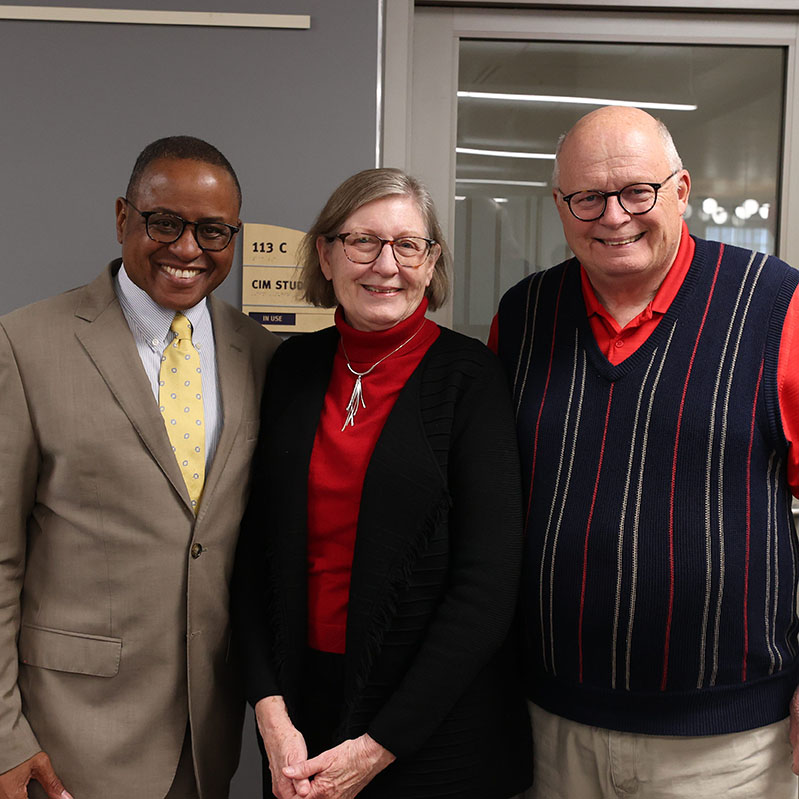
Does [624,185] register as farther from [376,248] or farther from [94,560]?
[94,560]

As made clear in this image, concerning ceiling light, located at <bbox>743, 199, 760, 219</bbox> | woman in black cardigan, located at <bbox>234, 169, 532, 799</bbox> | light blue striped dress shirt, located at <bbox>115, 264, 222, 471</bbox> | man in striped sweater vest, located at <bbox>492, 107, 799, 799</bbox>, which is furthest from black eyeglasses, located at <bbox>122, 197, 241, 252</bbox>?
ceiling light, located at <bbox>743, 199, 760, 219</bbox>

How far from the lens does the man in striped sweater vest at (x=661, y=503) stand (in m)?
1.30

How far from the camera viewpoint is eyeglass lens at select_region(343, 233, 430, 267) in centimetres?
142

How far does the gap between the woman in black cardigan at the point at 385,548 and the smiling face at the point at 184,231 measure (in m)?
0.21

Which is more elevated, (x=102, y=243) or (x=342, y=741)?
(x=102, y=243)

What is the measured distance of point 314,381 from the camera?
1.51 m

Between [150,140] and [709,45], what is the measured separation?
1.53 metres

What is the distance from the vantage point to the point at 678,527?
1295 millimetres

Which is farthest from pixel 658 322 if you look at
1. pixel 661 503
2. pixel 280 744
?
pixel 280 744

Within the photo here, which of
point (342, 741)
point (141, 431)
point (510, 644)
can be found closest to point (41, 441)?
point (141, 431)

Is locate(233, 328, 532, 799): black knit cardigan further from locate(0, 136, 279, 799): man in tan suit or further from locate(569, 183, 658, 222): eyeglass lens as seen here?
locate(569, 183, 658, 222): eyeglass lens

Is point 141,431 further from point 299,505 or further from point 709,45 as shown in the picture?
point 709,45

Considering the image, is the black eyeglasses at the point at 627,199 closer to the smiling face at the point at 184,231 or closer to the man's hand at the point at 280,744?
the smiling face at the point at 184,231

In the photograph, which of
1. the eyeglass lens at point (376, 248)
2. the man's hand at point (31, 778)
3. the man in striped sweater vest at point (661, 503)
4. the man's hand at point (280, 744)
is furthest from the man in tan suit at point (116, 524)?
the man in striped sweater vest at point (661, 503)
